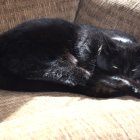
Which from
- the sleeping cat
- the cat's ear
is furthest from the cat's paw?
the cat's ear

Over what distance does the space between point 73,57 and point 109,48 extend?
0.52 feet

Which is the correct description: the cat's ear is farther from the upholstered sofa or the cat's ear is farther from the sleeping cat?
the upholstered sofa

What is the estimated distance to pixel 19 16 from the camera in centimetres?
174

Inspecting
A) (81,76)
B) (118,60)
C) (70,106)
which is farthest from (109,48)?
(70,106)

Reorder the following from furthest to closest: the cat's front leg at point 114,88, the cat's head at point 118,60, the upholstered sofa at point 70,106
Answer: the cat's head at point 118,60, the cat's front leg at point 114,88, the upholstered sofa at point 70,106

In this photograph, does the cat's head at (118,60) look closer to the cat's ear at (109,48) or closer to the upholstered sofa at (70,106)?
the cat's ear at (109,48)

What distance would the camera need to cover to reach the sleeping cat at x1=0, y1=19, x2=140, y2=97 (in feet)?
4.47

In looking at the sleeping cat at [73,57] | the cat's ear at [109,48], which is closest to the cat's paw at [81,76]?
the sleeping cat at [73,57]

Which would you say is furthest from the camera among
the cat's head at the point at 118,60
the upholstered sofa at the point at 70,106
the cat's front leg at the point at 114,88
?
the cat's head at the point at 118,60

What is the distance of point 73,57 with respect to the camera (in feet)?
5.09

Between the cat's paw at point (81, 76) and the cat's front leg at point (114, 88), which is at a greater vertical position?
the cat's paw at point (81, 76)

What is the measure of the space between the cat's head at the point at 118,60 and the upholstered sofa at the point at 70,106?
0.51ft

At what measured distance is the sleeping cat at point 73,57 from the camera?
4.47ft

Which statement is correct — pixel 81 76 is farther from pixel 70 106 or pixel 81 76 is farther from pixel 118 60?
pixel 70 106
